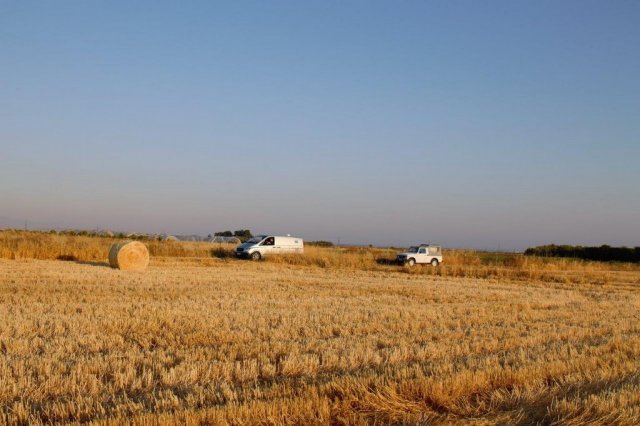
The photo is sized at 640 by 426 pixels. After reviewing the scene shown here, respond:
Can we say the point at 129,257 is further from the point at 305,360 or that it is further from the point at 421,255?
the point at 421,255

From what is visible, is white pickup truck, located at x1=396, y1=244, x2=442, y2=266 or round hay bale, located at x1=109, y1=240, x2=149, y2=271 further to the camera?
white pickup truck, located at x1=396, y1=244, x2=442, y2=266

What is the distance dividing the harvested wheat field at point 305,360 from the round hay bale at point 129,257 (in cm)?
941

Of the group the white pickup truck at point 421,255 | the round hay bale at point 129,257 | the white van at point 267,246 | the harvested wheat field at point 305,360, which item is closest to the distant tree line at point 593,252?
the white pickup truck at point 421,255

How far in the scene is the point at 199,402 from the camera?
5.45 meters

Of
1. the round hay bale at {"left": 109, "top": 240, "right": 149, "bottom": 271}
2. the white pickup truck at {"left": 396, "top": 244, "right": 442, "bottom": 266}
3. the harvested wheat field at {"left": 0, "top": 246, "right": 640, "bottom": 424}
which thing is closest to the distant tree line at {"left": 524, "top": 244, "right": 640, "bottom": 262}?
the white pickup truck at {"left": 396, "top": 244, "right": 442, "bottom": 266}

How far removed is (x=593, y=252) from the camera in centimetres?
7206

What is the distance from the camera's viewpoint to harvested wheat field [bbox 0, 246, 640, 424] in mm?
5176

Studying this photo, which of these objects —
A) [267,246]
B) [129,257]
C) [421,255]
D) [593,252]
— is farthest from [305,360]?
[593,252]

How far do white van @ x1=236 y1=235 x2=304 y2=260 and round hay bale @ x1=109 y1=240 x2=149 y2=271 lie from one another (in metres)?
14.5

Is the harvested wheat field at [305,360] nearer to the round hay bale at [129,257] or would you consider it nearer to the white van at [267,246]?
the round hay bale at [129,257]

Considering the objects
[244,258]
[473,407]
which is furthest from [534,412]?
[244,258]

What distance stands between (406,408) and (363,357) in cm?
253

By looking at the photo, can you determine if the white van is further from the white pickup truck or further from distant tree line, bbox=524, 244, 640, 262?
distant tree line, bbox=524, 244, 640, 262

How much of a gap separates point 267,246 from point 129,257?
16573 millimetres
